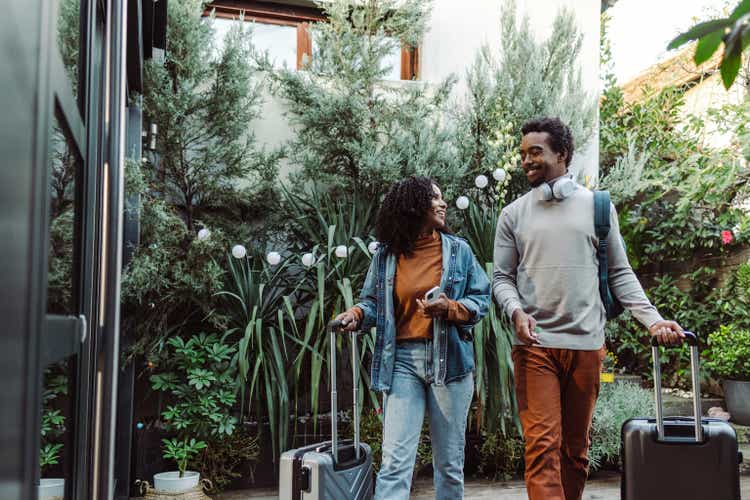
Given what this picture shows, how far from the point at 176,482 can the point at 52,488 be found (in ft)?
8.13

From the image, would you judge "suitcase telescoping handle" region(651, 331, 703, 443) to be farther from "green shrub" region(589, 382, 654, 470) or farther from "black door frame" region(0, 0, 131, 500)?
"black door frame" region(0, 0, 131, 500)

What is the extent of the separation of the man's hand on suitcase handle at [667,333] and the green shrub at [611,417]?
1.91 meters

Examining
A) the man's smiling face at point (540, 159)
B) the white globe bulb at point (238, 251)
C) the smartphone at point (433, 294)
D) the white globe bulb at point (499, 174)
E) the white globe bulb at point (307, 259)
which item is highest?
the white globe bulb at point (499, 174)

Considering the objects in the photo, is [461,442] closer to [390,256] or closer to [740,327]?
[390,256]

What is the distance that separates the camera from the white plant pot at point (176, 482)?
3748 millimetres

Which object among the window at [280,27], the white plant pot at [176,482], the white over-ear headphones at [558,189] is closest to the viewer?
the white over-ear headphones at [558,189]

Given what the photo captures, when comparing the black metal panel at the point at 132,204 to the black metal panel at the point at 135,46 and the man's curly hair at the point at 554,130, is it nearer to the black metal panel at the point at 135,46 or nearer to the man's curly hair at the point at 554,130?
the black metal panel at the point at 135,46

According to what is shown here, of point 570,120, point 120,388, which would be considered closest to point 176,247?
point 120,388

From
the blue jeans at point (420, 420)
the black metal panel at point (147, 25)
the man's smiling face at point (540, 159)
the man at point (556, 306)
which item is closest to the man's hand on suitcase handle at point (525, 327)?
the man at point (556, 306)

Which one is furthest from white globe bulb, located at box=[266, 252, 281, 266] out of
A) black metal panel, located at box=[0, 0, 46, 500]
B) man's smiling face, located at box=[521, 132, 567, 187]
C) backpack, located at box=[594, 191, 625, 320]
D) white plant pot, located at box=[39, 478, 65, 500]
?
black metal panel, located at box=[0, 0, 46, 500]

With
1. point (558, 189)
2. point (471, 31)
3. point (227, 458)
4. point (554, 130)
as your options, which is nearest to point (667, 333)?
point (558, 189)

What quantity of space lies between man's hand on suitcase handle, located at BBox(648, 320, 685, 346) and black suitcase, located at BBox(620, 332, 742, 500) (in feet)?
0.17

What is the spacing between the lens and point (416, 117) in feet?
16.7

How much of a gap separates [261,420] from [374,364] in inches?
63.7
